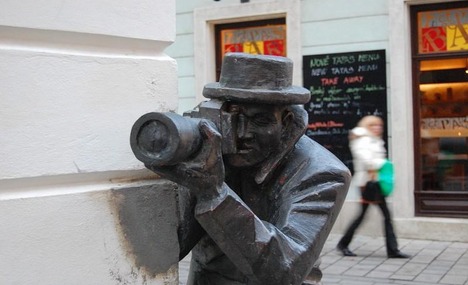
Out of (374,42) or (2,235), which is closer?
(2,235)

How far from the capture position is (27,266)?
169 centimetres

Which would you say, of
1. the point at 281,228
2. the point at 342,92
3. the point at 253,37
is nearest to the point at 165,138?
the point at 281,228

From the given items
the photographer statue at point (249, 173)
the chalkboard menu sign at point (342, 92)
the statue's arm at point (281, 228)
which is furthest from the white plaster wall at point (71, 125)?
the chalkboard menu sign at point (342, 92)

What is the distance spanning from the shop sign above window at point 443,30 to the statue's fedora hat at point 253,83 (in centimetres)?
817

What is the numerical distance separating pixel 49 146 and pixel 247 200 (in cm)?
62

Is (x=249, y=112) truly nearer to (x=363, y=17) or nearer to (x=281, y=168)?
(x=281, y=168)

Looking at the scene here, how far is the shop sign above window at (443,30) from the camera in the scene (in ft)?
31.0

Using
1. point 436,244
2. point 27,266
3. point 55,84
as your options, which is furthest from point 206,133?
point 436,244

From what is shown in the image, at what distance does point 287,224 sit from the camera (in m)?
1.88

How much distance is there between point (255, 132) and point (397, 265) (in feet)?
20.2

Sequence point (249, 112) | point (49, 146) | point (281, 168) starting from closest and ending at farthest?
point (49, 146) → point (249, 112) → point (281, 168)

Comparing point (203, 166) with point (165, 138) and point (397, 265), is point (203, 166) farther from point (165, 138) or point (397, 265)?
point (397, 265)

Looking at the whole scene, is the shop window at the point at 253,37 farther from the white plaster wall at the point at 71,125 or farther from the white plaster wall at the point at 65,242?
the white plaster wall at the point at 65,242

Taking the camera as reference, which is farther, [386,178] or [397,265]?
[386,178]
